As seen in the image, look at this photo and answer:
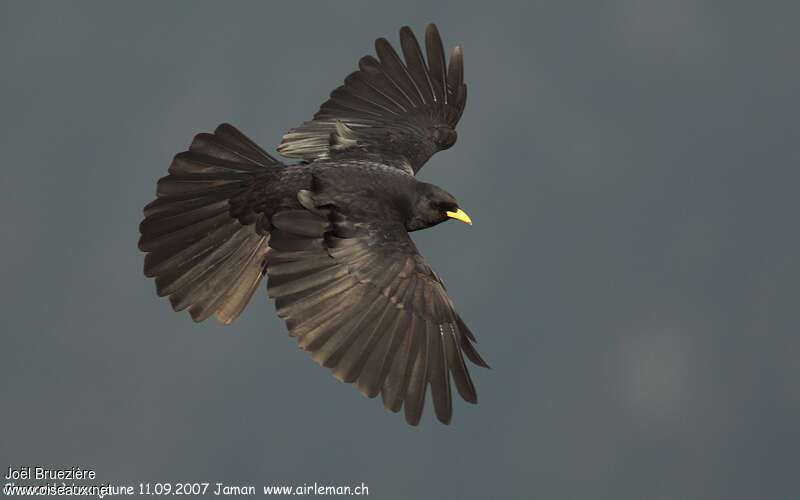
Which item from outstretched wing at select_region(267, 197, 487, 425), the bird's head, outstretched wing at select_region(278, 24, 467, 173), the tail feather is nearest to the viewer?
outstretched wing at select_region(267, 197, 487, 425)

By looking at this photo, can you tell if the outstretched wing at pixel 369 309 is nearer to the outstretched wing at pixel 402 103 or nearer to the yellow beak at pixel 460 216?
the yellow beak at pixel 460 216

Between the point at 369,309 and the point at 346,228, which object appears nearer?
the point at 369,309

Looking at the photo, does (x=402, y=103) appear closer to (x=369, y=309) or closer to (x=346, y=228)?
(x=346, y=228)

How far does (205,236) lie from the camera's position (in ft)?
42.9

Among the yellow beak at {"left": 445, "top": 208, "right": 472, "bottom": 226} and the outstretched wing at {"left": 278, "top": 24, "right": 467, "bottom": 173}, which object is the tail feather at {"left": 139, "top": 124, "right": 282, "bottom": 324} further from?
the yellow beak at {"left": 445, "top": 208, "right": 472, "bottom": 226}

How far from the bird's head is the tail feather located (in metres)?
1.70

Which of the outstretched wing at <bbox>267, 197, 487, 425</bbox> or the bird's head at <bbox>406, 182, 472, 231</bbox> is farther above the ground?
the bird's head at <bbox>406, 182, 472, 231</bbox>

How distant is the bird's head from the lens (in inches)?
517

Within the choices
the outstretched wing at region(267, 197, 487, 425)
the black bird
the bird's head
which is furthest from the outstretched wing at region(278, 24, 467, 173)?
the outstretched wing at region(267, 197, 487, 425)

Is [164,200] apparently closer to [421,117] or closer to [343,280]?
[343,280]

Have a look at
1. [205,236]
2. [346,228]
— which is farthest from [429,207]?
[205,236]

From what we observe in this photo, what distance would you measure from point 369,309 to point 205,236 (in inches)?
101

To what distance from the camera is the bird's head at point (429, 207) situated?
43.1 feet

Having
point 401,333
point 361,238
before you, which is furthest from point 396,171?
point 401,333
